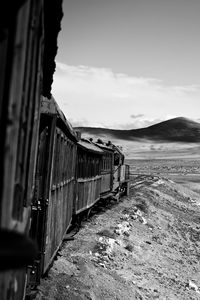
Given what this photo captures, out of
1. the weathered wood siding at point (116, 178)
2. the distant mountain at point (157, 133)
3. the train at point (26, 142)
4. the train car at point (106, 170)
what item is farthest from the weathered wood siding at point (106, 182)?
the distant mountain at point (157, 133)

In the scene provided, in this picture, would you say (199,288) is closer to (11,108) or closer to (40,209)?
(40,209)

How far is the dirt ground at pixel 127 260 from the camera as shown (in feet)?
27.1

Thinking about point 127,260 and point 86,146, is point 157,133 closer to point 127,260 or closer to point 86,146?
point 86,146

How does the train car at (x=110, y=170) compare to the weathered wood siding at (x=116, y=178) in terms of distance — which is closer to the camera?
the train car at (x=110, y=170)

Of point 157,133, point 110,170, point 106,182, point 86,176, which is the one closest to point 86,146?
point 86,176

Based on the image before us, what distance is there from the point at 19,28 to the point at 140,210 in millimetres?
20479

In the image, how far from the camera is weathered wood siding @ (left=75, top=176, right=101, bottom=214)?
11.8 m

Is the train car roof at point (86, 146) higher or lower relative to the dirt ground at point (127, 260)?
higher

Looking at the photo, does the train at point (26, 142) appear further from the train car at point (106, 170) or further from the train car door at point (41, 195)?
the train car at point (106, 170)

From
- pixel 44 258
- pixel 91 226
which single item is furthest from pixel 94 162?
pixel 44 258

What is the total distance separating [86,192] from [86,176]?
69 cm

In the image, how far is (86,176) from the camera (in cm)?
1289

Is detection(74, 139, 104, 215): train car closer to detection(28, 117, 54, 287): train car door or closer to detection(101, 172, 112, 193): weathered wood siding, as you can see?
detection(101, 172, 112, 193): weathered wood siding

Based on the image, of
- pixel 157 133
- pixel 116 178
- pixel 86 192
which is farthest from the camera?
pixel 157 133
